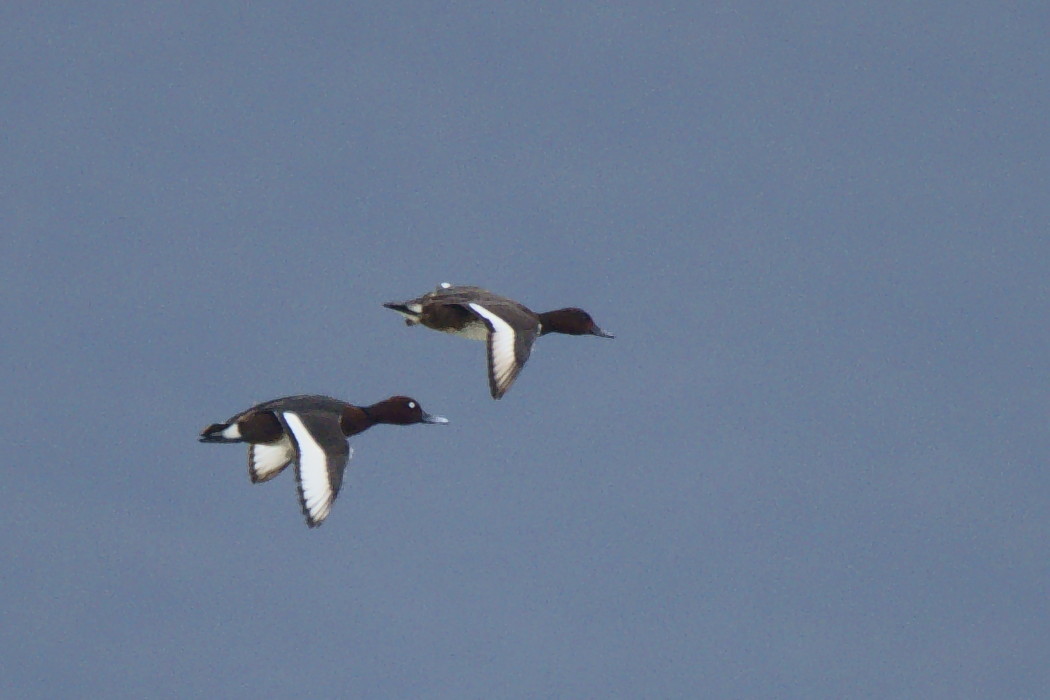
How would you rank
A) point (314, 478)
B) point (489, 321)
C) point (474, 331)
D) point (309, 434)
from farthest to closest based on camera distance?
point (474, 331) → point (489, 321) → point (309, 434) → point (314, 478)

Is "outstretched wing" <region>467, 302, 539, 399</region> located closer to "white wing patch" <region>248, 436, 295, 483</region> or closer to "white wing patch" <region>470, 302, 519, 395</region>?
"white wing patch" <region>470, 302, 519, 395</region>

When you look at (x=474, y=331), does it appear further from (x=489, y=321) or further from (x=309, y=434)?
(x=309, y=434)

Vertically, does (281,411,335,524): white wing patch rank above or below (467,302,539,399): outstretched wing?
below

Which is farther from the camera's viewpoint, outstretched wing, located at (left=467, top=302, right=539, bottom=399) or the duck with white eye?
outstretched wing, located at (left=467, top=302, right=539, bottom=399)

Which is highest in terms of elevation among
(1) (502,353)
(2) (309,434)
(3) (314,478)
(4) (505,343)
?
(4) (505,343)

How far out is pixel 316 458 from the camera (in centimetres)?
2255

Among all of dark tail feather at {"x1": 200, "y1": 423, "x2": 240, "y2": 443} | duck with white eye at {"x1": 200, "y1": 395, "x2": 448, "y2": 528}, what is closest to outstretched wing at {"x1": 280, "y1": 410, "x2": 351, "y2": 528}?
duck with white eye at {"x1": 200, "y1": 395, "x2": 448, "y2": 528}

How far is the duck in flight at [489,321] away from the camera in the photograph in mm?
24078

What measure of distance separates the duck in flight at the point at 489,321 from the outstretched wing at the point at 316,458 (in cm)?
178

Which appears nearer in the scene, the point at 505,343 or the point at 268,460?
the point at 505,343

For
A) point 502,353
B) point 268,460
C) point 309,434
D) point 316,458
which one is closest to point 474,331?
point 502,353

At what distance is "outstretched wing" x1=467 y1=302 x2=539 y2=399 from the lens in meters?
23.9

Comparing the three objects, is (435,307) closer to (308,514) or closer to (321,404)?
(321,404)

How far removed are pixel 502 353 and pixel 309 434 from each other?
7.87 feet
